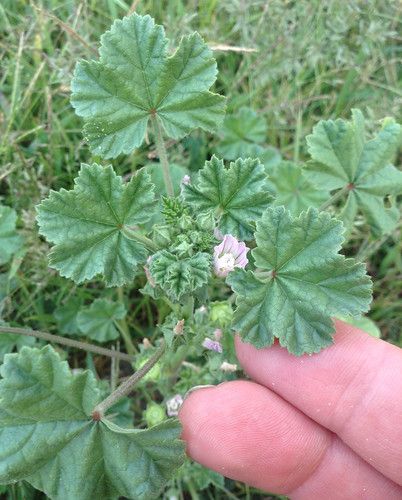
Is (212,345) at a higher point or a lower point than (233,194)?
lower

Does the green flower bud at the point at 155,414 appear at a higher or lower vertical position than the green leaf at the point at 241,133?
lower

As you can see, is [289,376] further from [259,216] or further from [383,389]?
[259,216]

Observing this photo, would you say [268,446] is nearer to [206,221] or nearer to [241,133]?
[206,221]

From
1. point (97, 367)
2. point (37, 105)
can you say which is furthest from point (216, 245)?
point (37, 105)

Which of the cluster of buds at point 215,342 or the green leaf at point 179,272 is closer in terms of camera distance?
the green leaf at point 179,272

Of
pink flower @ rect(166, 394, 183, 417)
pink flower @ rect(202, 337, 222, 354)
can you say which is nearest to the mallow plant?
pink flower @ rect(202, 337, 222, 354)

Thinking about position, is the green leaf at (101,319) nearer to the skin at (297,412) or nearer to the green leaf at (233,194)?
the skin at (297,412)

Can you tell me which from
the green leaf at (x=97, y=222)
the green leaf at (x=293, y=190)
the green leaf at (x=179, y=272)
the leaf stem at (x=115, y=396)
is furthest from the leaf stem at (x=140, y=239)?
the green leaf at (x=293, y=190)

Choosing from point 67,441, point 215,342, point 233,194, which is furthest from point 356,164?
point 67,441
